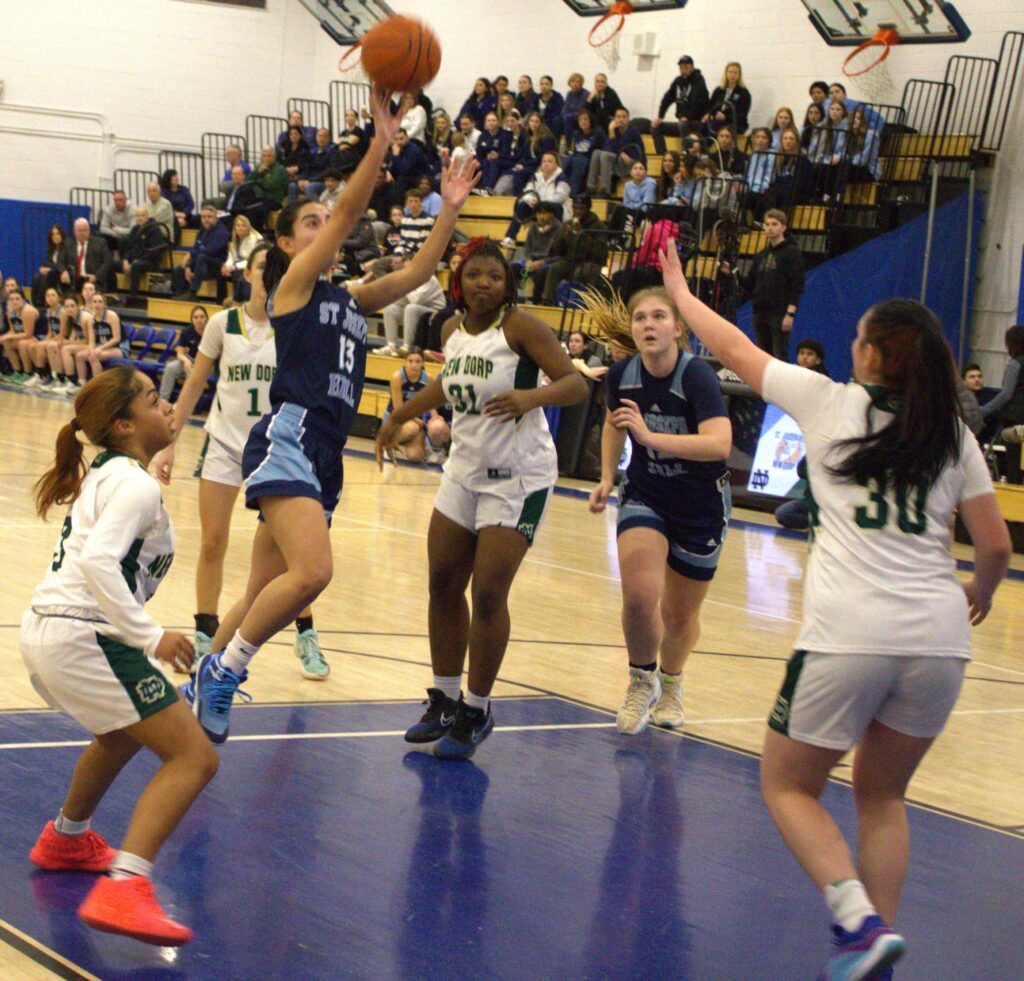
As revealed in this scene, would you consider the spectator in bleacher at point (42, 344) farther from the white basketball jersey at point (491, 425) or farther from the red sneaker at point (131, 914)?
the red sneaker at point (131, 914)

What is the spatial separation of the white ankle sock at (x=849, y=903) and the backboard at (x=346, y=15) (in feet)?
75.0

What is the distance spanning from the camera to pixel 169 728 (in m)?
3.07

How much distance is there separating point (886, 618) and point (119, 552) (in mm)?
1585

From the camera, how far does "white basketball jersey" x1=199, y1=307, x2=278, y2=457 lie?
590 cm

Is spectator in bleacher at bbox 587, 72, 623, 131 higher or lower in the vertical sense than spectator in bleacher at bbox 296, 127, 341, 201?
higher

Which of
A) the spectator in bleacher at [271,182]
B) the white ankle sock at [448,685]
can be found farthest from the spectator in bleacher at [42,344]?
the white ankle sock at [448,685]

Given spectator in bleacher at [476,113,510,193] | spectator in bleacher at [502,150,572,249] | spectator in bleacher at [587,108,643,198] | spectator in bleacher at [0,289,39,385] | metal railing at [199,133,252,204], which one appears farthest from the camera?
metal railing at [199,133,252,204]

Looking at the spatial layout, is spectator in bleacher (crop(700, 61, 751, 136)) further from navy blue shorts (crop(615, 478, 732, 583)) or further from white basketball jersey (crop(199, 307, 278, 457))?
navy blue shorts (crop(615, 478, 732, 583))

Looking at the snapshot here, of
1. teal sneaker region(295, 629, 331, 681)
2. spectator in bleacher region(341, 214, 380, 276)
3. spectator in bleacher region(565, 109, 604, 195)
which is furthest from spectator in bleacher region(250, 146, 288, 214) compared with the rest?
teal sneaker region(295, 629, 331, 681)

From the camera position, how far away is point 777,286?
14.1 m

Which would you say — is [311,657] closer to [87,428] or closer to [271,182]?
[87,428]

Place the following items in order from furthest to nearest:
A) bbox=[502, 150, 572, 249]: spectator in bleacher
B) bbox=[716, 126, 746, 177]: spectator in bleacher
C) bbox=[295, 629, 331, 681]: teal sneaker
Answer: bbox=[502, 150, 572, 249]: spectator in bleacher < bbox=[716, 126, 746, 177]: spectator in bleacher < bbox=[295, 629, 331, 681]: teal sneaker

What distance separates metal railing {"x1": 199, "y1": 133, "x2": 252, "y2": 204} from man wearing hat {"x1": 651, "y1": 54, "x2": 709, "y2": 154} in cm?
903

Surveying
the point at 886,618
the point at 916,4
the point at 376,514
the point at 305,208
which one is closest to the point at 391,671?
the point at 305,208
